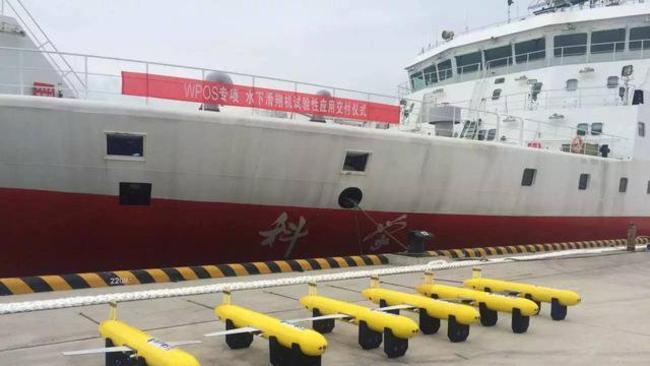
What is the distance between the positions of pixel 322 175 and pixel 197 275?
2727mm

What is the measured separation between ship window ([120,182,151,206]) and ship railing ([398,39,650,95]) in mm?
11608

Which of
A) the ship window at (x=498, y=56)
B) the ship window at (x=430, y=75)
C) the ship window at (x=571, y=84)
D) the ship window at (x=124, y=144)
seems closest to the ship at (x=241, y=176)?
the ship window at (x=124, y=144)

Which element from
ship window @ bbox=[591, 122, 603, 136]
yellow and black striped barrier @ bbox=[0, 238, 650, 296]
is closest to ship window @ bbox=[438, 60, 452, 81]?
ship window @ bbox=[591, 122, 603, 136]

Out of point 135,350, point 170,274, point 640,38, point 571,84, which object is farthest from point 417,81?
point 135,350

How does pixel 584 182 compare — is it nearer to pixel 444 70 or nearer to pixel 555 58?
pixel 555 58

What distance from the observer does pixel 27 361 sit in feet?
14.1

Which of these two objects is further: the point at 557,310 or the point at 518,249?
the point at 518,249

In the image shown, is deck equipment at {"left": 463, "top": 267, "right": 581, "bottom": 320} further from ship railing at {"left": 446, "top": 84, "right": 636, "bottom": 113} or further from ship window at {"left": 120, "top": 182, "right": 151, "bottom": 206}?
ship railing at {"left": 446, "top": 84, "right": 636, "bottom": 113}

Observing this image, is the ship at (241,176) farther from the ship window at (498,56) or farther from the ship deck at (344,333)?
the ship window at (498,56)

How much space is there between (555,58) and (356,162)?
8.70m

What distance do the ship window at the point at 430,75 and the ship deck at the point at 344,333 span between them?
11800 millimetres

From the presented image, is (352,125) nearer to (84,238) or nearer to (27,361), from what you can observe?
(84,238)

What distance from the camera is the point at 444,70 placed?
18266 mm

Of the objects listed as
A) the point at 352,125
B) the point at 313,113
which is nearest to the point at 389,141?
the point at 352,125
